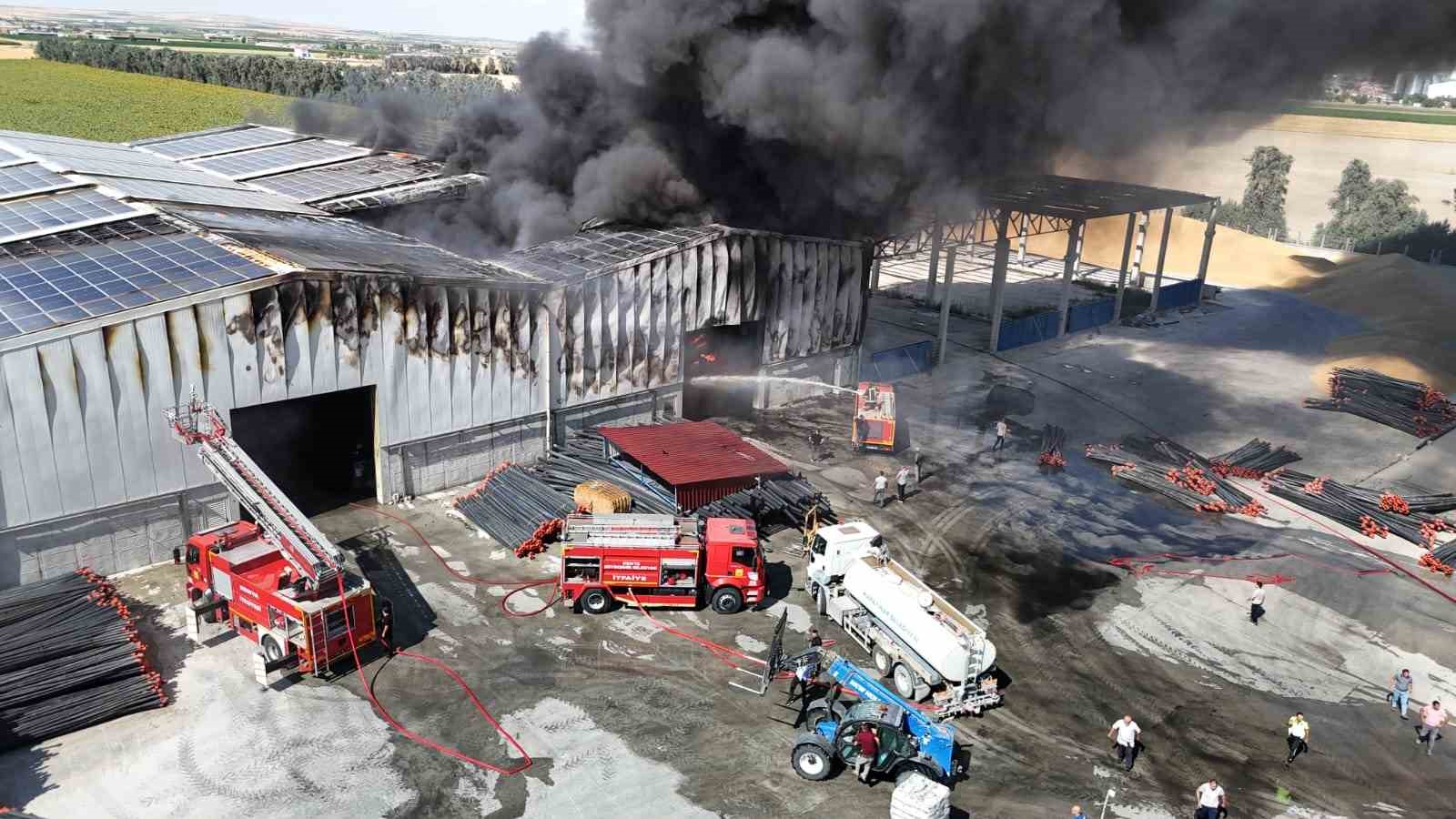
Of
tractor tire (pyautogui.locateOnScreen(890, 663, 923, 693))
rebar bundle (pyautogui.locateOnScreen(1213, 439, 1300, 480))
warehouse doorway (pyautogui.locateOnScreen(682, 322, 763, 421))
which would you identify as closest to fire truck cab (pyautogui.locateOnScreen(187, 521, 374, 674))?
tractor tire (pyautogui.locateOnScreen(890, 663, 923, 693))

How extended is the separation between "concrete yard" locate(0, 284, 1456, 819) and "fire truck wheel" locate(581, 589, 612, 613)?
50cm

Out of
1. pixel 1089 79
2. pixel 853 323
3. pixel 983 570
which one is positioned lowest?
pixel 983 570

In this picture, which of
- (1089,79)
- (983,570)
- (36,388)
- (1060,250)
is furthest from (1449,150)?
(36,388)

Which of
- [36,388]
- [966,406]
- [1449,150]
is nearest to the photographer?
[36,388]

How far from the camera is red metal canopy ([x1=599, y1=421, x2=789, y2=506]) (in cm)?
2606

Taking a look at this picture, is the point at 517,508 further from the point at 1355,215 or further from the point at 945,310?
the point at 1355,215

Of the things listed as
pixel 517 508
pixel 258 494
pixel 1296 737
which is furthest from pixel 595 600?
pixel 1296 737

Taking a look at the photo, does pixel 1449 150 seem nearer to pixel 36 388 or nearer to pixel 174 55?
pixel 36 388

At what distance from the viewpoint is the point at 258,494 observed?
20281 millimetres

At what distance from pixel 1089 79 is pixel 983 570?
19.1m

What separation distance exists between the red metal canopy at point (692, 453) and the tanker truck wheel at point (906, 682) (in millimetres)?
8223

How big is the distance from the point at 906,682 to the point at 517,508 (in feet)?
38.8

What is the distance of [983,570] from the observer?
24.7 m

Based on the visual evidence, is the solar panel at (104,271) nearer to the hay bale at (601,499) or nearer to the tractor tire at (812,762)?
the hay bale at (601,499)
